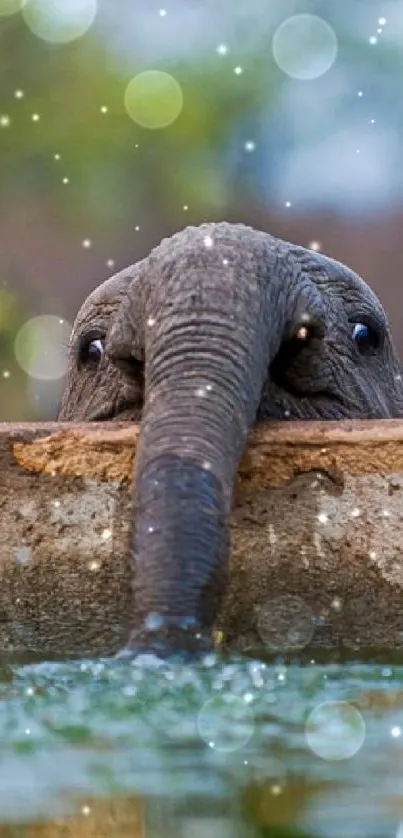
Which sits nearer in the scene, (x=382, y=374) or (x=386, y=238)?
(x=382, y=374)

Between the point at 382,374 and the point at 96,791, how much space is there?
13.9 feet

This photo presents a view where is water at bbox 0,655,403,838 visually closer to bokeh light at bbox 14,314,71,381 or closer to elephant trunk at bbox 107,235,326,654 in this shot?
elephant trunk at bbox 107,235,326,654

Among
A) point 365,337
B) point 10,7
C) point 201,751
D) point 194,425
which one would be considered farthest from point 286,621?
point 10,7

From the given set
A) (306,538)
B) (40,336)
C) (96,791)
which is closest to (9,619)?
(306,538)

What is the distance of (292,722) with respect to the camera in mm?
3656

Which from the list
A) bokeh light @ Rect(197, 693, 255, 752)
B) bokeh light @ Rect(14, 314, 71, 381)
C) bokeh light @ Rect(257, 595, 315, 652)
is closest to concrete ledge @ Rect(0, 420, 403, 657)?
bokeh light @ Rect(257, 595, 315, 652)

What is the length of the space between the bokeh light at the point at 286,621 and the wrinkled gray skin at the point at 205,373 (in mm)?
405

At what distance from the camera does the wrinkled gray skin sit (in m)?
4.86

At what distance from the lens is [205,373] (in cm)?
537

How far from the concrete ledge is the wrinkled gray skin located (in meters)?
0.19

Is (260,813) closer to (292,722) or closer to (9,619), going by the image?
(292,722)

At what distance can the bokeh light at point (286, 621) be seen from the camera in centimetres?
534

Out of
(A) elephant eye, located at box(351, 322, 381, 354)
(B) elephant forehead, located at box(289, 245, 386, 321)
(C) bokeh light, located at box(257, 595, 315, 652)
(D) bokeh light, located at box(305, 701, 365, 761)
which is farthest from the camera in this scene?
(A) elephant eye, located at box(351, 322, 381, 354)

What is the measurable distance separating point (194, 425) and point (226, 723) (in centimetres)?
159
